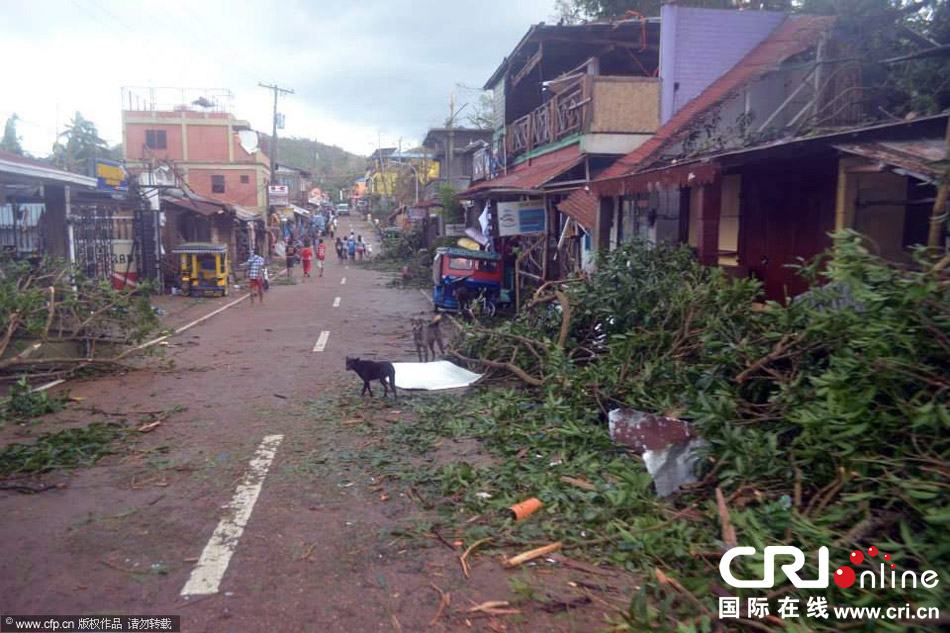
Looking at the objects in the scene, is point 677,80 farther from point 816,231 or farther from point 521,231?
point 816,231

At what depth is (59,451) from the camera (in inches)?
276

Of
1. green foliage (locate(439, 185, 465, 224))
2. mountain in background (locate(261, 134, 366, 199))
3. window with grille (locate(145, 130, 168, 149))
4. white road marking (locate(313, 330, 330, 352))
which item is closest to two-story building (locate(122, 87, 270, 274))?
window with grille (locate(145, 130, 168, 149))

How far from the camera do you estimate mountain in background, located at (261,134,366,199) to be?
125 metres

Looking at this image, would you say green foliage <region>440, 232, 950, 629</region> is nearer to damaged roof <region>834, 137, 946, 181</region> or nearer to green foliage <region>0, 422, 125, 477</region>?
damaged roof <region>834, 137, 946, 181</region>

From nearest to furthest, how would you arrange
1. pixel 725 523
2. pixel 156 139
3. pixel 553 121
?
pixel 725 523
pixel 553 121
pixel 156 139

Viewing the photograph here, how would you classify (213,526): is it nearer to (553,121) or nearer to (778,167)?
(778,167)

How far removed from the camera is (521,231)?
18.5m

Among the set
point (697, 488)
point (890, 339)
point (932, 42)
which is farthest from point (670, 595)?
point (932, 42)

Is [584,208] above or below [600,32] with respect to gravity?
below

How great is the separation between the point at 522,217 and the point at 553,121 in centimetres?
328

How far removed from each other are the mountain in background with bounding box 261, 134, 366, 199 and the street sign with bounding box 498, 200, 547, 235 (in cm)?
10429

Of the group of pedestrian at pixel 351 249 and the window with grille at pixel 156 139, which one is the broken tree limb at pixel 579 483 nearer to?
the group of pedestrian at pixel 351 249

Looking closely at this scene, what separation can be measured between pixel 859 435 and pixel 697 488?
1.27m

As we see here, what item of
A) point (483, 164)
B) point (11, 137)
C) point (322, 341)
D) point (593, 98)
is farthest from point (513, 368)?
point (11, 137)
